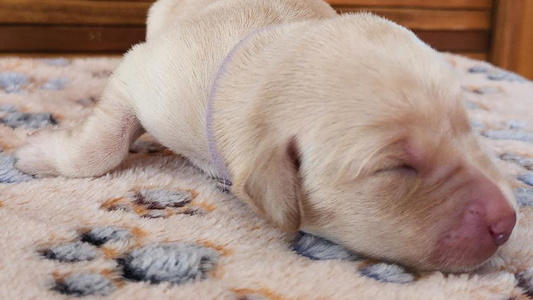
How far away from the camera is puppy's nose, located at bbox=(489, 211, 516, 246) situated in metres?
1.18

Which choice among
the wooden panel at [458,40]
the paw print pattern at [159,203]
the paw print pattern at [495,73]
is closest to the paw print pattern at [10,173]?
the paw print pattern at [159,203]

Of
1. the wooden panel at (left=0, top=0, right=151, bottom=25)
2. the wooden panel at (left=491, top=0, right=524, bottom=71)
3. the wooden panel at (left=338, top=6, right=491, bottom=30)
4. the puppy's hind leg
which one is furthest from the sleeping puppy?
the wooden panel at (left=491, top=0, right=524, bottom=71)

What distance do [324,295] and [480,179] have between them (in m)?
0.36

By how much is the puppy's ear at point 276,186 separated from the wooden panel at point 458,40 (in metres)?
3.67

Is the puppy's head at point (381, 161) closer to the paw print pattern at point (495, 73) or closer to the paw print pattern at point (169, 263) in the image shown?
the paw print pattern at point (169, 263)

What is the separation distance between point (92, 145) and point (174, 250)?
1.83ft

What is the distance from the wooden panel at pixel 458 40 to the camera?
473 cm

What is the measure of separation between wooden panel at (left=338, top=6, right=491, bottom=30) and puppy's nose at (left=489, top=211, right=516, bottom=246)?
3.35m

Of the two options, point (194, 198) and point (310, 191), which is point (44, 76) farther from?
point (310, 191)

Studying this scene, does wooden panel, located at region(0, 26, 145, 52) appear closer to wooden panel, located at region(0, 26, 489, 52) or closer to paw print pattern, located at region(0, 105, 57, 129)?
wooden panel, located at region(0, 26, 489, 52)

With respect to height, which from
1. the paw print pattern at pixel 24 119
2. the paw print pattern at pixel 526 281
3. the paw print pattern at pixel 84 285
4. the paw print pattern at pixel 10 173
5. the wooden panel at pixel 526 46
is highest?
the paw print pattern at pixel 84 285

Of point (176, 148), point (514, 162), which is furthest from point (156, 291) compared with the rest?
point (514, 162)

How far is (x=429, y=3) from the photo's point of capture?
183 inches

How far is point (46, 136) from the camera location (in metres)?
1.78
